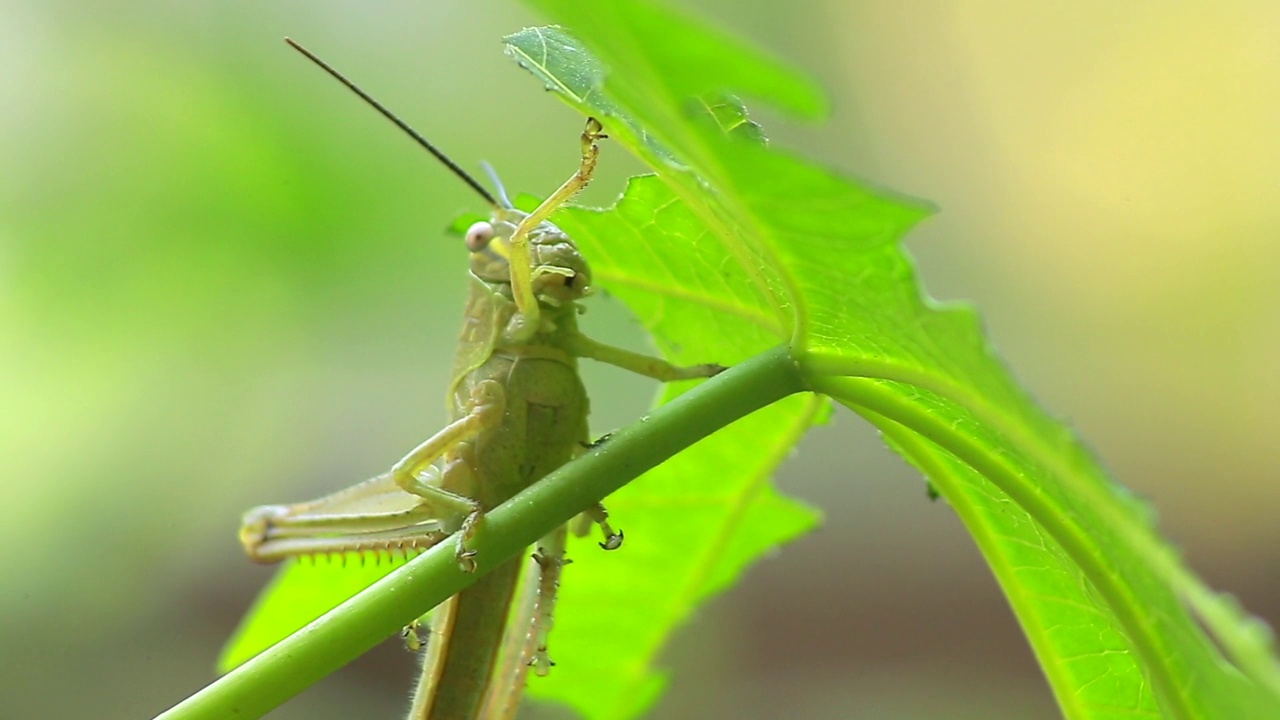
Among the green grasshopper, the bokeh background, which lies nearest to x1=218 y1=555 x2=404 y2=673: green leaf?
the green grasshopper

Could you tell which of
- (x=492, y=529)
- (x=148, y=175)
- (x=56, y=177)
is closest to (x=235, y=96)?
(x=148, y=175)

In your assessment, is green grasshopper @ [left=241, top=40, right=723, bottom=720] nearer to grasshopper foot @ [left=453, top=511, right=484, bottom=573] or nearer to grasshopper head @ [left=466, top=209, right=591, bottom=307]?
grasshopper head @ [left=466, top=209, right=591, bottom=307]

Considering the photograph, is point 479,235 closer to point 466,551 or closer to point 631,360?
point 631,360

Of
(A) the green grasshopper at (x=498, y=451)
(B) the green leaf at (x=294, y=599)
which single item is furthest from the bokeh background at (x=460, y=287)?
(A) the green grasshopper at (x=498, y=451)

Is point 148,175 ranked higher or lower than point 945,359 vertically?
higher

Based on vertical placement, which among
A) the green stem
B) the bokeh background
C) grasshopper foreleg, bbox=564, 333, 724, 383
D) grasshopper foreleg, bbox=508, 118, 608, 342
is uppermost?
the bokeh background

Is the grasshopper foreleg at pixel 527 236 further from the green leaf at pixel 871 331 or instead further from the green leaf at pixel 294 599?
the green leaf at pixel 294 599

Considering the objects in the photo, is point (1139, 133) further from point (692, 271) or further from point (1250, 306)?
point (692, 271)
